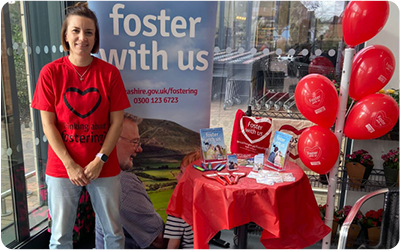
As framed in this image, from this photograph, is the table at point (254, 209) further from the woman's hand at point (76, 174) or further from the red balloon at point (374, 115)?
the woman's hand at point (76, 174)

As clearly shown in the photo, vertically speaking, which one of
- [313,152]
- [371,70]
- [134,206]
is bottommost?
[134,206]

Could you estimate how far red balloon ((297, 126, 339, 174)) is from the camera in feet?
7.06

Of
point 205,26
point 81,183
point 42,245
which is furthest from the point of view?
point 42,245

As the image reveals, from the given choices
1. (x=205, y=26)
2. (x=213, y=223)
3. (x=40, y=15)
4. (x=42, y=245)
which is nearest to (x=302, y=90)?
(x=205, y=26)

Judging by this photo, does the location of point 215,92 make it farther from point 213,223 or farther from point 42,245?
point 42,245

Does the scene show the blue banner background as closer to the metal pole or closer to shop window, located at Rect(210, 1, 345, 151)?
shop window, located at Rect(210, 1, 345, 151)

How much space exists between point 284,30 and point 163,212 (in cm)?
179

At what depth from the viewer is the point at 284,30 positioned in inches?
114

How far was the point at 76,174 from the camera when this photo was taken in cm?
197

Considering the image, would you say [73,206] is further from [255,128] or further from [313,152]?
[313,152]

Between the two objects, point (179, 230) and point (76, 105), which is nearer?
point (76, 105)

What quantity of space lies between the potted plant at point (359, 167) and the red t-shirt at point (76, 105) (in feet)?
6.41

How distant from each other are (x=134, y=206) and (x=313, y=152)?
138 cm

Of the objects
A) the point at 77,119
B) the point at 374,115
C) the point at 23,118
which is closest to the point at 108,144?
the point at 77,119
